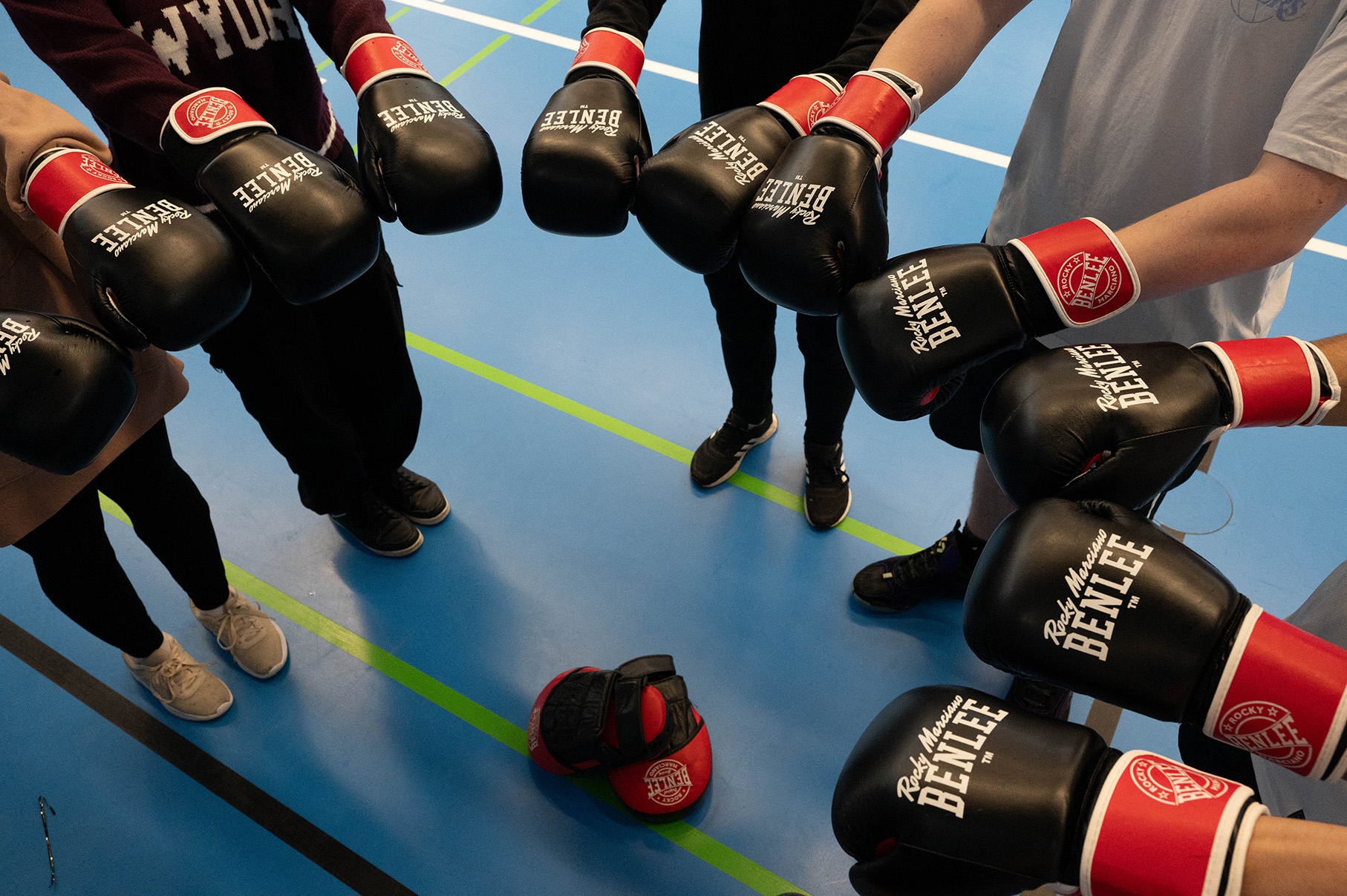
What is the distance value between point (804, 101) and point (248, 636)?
199cm

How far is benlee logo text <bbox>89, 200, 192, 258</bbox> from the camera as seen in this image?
1401mm

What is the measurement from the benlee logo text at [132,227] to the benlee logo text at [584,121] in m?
0.66

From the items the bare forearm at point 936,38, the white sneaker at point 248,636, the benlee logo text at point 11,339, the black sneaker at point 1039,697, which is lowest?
the white sneaker at point 248,636

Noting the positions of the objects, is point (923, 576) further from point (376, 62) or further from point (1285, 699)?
point (376, 62)

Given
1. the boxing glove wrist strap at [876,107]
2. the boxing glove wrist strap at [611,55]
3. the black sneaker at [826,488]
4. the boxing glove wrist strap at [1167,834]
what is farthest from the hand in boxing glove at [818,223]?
the black sneaker at [826,488]

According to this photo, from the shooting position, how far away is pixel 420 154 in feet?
5.11

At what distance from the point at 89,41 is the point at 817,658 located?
85.3 inches

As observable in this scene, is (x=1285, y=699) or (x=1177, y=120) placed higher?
(x=1177, y=120)

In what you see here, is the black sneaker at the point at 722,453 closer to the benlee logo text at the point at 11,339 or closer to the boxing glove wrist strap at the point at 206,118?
the boxing glove wrist strap at the point at 206,118

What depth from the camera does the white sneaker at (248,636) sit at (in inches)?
92.3

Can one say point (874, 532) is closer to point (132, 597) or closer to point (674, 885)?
point (674, 885)

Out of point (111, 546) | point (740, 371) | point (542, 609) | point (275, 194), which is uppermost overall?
point (275, 194)

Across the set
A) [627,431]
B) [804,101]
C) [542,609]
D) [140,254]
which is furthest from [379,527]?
[804,101]

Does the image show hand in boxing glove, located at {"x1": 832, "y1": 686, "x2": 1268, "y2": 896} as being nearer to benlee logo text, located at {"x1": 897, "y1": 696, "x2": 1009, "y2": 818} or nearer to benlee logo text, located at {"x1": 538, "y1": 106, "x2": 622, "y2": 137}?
benlee logo text, located at {"x1": 897, "y1": 696, "x2": 1009, "y2": 818}
